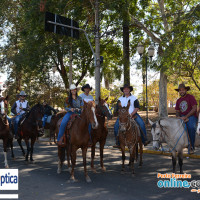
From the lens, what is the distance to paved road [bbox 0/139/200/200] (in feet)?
22.1

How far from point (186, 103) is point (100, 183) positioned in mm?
3898

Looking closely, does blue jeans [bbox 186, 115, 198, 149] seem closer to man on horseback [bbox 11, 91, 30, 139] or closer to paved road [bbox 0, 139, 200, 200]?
paved road [bbox 0, 139, 200, 200]

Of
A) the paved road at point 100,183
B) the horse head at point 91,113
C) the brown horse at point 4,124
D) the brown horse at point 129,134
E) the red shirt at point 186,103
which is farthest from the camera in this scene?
the brown horse at point 4,124

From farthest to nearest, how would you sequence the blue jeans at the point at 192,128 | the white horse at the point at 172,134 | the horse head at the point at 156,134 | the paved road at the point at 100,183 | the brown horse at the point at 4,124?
the brown horse at the point at 4,124 < the blue jeans at the point at 192,128 < the white horse at the point at 172,134 < the horse head at the point at 156,134 < the paved road at the point at 100,183

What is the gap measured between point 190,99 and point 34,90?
22.8m

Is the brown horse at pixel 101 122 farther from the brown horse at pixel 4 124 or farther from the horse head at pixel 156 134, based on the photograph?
the brown horse at pixel 4 124

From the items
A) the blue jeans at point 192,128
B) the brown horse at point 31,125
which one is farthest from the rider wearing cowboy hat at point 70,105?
the blue jeans at point 192,128

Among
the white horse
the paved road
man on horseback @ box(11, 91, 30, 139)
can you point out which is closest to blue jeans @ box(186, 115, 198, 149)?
the white horse

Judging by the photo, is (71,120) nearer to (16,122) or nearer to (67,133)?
(67,133)

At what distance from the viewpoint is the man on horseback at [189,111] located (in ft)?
28.7

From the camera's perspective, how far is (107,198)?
6.50m

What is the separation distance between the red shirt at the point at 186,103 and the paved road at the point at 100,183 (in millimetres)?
2046

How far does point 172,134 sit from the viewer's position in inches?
339

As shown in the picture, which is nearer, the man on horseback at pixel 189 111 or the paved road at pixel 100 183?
the paved road at pixel 100 183
